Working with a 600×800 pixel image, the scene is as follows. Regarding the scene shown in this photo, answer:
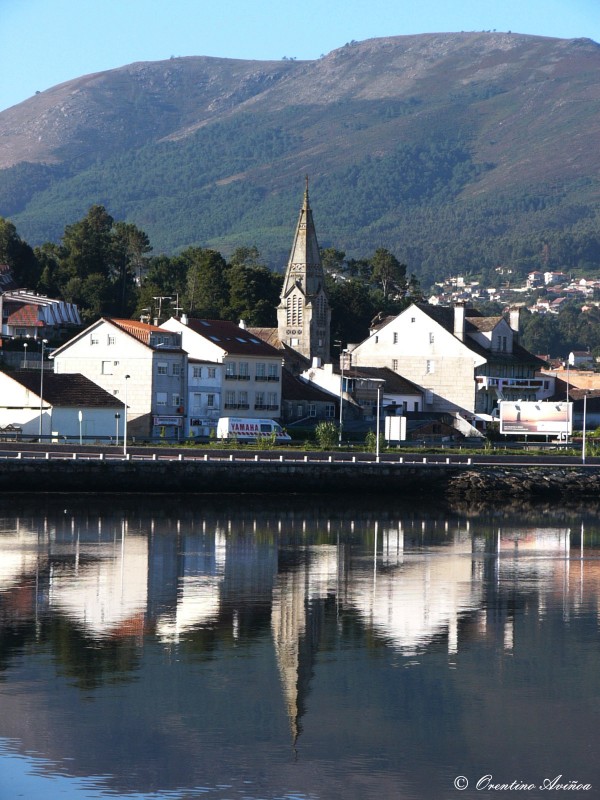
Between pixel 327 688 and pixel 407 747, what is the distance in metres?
3.89

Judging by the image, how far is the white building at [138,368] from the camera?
8575 centimetres

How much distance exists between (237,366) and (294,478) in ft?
90.1

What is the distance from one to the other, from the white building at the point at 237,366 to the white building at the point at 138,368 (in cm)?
228

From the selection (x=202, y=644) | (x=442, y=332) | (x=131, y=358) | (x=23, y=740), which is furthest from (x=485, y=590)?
(x=442, y=332)

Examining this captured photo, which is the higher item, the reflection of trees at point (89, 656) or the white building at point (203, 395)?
the white building at point (203, 395)

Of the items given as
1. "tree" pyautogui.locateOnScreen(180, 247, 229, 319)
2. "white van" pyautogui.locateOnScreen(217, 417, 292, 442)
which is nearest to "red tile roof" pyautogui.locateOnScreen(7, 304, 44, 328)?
"tree" pyautogui.locateOnScreen(180, 247, 229, 319)

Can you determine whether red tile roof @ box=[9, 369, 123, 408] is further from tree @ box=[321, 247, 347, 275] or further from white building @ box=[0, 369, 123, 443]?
tree @ box=[321, 247, 347, 275]

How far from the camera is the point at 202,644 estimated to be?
30969 millimetres

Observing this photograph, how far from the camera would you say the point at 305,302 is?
126000mm

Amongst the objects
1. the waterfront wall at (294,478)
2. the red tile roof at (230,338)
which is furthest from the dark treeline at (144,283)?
the waterfront wall at (294,478)

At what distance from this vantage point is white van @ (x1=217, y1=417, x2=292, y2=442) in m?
83.2

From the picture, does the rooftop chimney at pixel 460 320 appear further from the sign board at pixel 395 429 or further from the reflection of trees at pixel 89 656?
the reflection of trees at pixel 89 656

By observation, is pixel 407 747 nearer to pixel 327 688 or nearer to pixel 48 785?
pixel 327 688

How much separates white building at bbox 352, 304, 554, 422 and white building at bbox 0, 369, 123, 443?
1160 inches
